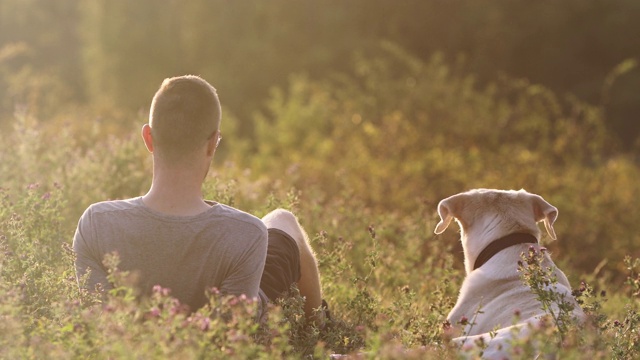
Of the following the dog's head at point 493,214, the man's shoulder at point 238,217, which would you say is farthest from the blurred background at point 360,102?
the man's shoulder at point 238,217

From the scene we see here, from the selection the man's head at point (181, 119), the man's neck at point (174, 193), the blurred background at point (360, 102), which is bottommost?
the blurred background at point (360, 102)

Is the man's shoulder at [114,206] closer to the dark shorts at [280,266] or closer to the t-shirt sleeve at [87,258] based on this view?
the t-shirt sleeve at [87,258]

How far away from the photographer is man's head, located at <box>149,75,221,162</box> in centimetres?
425

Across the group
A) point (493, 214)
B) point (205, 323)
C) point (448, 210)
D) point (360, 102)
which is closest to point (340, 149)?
point (360, 102)

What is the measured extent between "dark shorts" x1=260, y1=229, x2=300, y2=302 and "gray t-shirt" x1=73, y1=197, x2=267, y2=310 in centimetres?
55

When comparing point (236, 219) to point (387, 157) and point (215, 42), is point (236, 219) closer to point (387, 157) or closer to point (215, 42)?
point (387, 157)

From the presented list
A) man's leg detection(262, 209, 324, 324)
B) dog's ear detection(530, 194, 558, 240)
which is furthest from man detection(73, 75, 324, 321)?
dog's ear detection(530, 194, 558, 240)

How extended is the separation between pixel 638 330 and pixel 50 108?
16939 mm

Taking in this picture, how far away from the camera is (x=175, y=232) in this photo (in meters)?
4.31

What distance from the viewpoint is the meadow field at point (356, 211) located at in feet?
12.1

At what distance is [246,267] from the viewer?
443 cm

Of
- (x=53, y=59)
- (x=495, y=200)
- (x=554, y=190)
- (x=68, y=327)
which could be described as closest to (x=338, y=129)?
(x=554, y=190)

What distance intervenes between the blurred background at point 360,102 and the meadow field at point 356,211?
0.18ft

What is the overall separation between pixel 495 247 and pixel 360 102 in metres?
11.9
